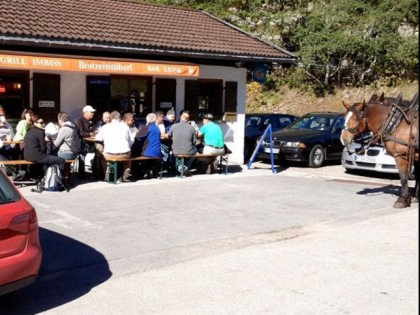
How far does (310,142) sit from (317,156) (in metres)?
0.56

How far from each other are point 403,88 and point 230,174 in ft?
56.4

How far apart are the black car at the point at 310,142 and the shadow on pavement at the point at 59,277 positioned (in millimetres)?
9803

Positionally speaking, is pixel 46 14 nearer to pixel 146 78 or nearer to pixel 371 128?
pixel 146 78

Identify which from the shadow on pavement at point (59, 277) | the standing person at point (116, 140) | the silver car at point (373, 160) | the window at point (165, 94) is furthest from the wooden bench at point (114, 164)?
the silver car at point (373, 160)

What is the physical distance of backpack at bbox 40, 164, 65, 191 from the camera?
11.3m

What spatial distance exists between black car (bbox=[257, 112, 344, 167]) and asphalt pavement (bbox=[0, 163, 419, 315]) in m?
4.68

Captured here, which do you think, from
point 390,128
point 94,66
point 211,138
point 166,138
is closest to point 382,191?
point 390,128

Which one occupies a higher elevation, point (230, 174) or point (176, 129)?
point (176, 129)

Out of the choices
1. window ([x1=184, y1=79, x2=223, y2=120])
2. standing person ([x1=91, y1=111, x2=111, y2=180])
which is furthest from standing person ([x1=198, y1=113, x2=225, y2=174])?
standing person ([x1=91, y1=111, x2=111, y2=180])

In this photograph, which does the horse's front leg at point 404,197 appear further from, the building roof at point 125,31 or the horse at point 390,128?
the building roof at point 125,31

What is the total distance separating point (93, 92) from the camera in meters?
14.6

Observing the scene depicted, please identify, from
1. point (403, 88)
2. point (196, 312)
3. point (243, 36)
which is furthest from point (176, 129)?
point (403, 88)

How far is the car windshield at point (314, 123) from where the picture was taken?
18.5 metres

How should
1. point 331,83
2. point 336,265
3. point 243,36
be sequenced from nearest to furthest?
1. point 336,265
2. point 243,36
3. point 331,83
